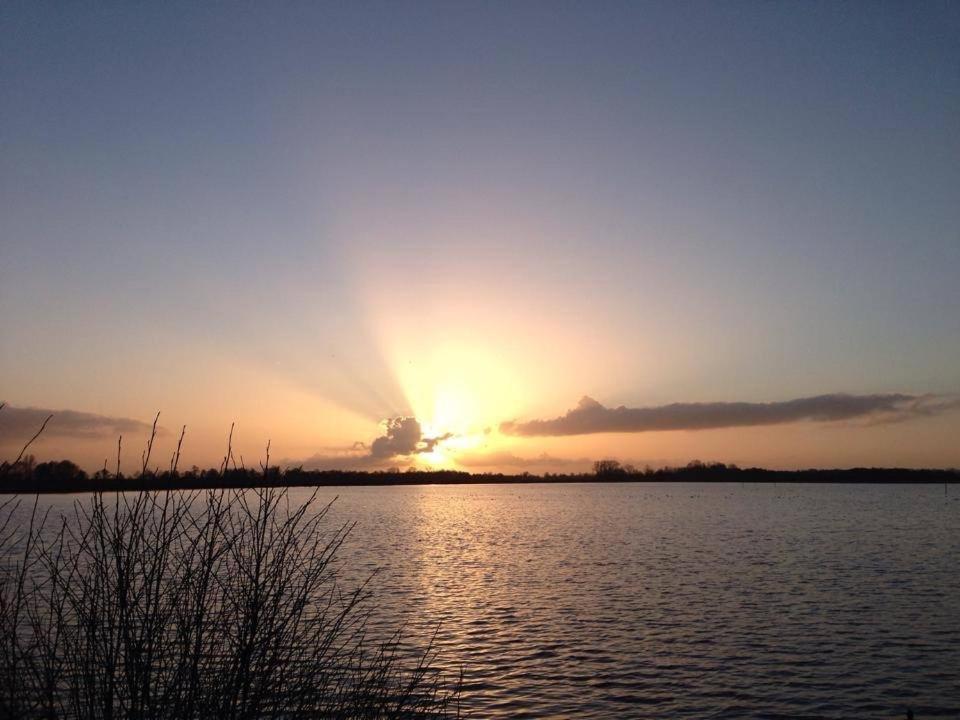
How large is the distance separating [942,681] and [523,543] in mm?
51376

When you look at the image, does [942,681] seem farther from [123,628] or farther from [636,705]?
[123,628]

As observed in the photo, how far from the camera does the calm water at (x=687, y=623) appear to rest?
23.2m

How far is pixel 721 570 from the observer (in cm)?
5038

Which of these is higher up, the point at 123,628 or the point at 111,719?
the point at 123,628

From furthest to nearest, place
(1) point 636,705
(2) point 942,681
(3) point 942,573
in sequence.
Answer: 1. (3) point 942,573
2. (2) point 942,681
3. (1) point 636,705

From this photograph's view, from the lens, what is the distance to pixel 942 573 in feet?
161

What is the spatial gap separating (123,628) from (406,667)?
64.3 feet

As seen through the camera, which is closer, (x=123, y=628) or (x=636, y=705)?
(x=123, y=628)

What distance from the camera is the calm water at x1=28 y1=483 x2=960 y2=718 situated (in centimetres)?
2323

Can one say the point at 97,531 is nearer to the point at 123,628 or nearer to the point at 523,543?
the point at 123,628

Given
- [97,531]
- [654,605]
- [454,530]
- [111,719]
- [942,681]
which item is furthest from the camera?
[454,530]

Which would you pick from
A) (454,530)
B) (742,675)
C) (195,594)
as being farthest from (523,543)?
(195,594)

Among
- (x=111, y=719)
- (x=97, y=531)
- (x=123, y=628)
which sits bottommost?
(x=111, y=719)

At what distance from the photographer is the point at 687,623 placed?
33344 millimetres
